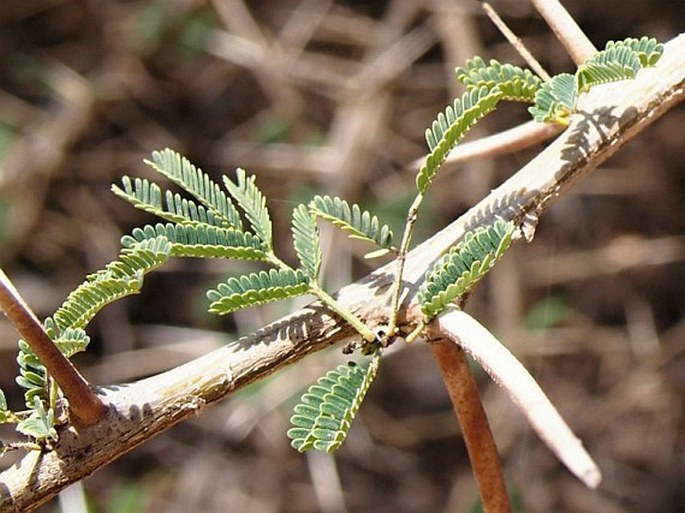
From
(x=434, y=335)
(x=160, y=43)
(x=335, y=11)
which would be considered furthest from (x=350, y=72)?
(x=434, y=335)

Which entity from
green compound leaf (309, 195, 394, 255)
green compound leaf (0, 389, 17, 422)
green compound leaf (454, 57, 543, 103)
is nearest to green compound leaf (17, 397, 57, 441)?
green compound leaf (0, 389, 17, 422)

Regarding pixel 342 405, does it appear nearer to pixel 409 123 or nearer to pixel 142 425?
pixel 142 425

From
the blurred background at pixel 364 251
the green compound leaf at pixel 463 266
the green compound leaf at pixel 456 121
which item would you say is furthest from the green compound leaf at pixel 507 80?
the blurred background at pixel 364 251

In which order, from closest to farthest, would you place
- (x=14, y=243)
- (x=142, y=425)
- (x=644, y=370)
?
(x=142, y=425)
(x=644, y=370)
(x=14, y=243)

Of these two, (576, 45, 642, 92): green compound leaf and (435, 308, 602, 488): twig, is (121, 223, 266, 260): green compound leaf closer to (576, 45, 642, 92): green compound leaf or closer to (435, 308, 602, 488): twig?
(435, 308, 602, 488): twig

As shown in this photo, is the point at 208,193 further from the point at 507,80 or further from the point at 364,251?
the point at 364,251
